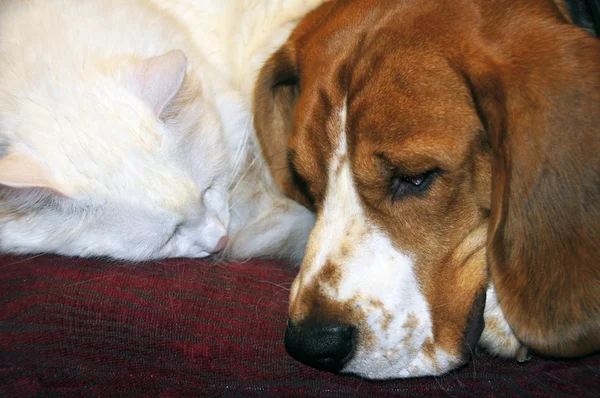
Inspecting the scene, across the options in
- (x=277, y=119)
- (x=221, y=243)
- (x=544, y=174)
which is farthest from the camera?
(x=277, y=119)

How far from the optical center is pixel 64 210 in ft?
6.05

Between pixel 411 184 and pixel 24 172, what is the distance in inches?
35.9

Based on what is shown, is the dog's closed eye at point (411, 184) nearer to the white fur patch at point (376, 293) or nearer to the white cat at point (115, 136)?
the white fur patch at point (376, 293)

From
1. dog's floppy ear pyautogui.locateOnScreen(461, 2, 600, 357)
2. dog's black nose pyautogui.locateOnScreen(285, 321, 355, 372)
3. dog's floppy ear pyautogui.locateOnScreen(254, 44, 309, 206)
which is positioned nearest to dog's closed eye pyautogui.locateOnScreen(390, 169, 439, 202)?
dog's floppy ear pyautogui.locateOnScreen(461, 2, 600, 357)

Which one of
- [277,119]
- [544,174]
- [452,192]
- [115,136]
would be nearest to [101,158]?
[115,136]

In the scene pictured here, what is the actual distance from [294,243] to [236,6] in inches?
30.0

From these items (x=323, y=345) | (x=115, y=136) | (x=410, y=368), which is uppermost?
(x=115, y=136)

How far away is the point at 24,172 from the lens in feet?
5.56

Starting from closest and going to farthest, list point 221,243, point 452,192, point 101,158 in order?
point 452,192, point 101,158, point 221,243

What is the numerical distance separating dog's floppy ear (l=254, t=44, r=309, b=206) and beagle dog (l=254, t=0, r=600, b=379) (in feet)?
1.33

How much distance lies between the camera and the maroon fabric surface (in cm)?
167

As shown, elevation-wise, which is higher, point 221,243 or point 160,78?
point 160,78

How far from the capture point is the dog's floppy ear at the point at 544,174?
150cm

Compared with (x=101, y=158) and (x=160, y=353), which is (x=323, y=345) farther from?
(x=101, y=158)
